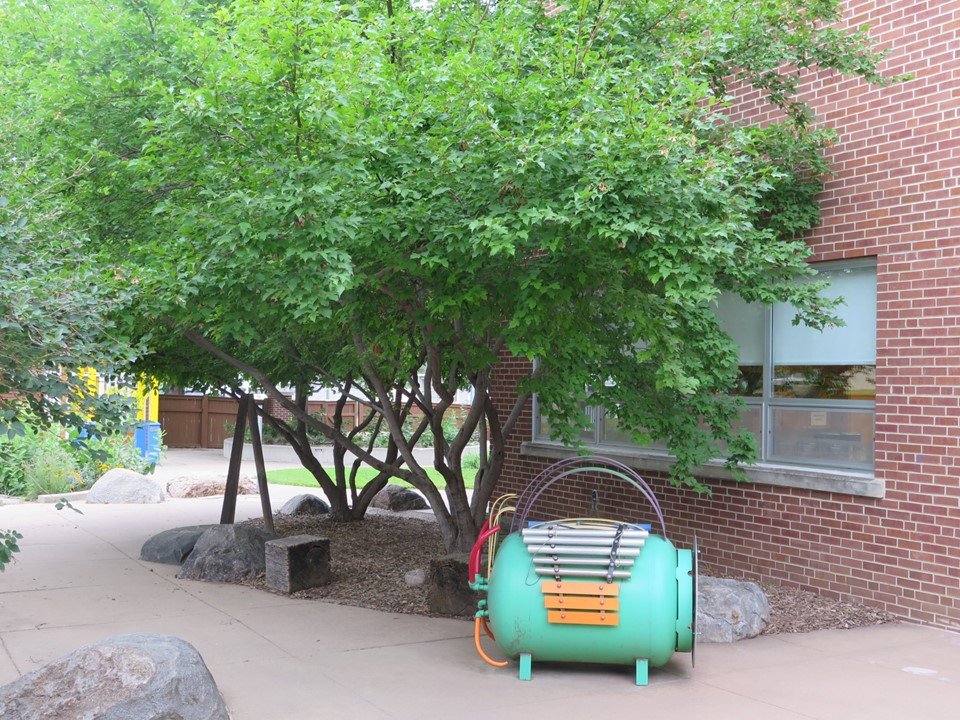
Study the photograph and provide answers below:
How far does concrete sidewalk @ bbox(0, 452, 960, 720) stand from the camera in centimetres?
559

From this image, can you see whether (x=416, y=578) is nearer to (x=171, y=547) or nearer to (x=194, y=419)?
(x=171, y=547)

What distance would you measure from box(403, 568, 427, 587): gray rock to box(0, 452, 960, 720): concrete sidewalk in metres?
0.99

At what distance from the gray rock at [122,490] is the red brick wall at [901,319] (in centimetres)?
1100

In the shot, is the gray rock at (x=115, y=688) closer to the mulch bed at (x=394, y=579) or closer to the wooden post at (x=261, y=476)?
the mulch bed at (x=394, y=579)

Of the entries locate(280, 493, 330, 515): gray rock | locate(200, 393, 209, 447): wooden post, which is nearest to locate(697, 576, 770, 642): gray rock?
locate(280, 493, 330, 515): gray rock

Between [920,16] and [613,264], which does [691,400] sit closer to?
[613,264]

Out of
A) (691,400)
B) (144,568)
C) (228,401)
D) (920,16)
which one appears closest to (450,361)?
(691,400)

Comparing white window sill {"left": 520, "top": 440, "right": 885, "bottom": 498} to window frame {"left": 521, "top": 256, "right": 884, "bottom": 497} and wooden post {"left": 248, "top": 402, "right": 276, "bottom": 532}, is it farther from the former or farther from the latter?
wooden post {"left": 248, "top": 402, "right": 276, "bottom": 532}

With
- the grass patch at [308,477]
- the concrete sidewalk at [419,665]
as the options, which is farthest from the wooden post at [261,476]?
the grass patch at [308,477]

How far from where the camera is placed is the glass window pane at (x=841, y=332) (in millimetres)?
8445

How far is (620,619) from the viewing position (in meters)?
5.95

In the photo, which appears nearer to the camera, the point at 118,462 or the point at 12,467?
the point at 12,467

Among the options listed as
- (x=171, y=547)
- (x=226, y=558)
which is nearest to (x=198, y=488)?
(x=171, y=547)

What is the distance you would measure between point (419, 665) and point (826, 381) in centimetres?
468
